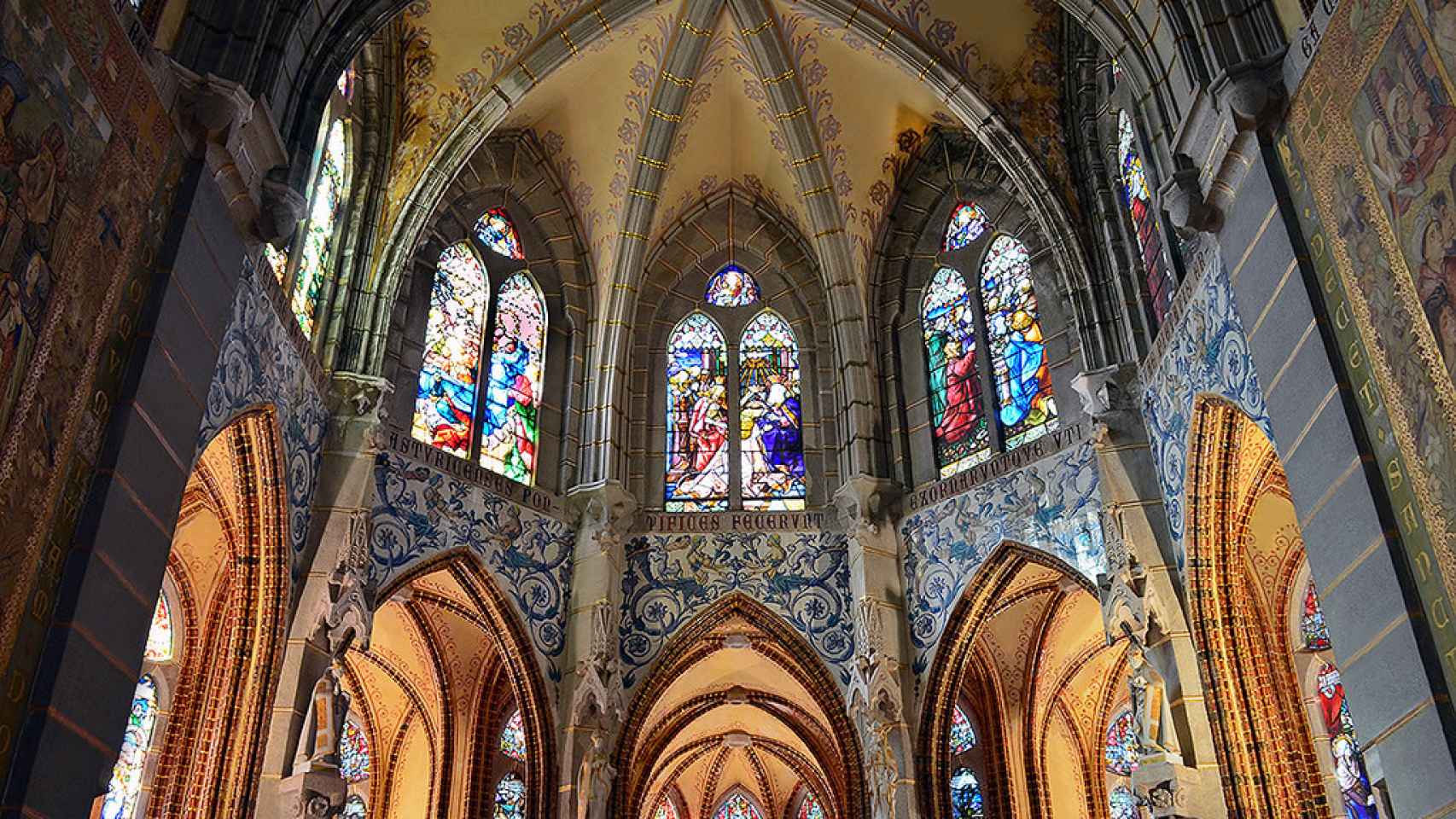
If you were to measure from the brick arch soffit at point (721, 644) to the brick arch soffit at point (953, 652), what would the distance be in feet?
2.31

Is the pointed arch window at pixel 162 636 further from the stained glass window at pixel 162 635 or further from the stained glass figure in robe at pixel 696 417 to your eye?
the stained glass figure in robe at pixel 696 417

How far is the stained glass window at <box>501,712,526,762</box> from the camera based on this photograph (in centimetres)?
1619

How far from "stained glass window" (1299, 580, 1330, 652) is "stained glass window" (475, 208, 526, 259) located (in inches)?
374

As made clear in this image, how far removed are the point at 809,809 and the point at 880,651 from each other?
423 inches

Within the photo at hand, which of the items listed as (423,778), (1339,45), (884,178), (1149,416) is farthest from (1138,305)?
(423,778)

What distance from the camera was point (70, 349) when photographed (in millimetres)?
6699

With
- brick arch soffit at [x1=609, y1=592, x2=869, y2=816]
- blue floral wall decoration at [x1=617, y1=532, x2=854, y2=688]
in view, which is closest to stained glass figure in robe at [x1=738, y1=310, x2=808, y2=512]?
blue floral wall decoration at [x1=617, y1=532, x2=854, y2=688]

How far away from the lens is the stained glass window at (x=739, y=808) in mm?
22891

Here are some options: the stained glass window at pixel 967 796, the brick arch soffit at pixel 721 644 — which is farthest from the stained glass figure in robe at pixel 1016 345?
the stained glass window at pixel 967 796

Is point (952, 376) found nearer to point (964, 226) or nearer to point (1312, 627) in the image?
Result: point (964, 226)

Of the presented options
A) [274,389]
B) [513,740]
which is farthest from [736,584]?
[274,389]

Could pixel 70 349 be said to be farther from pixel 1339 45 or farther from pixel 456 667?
pixel 456 667

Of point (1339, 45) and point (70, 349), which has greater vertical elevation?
point (1339, 45)

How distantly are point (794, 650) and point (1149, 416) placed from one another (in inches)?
175
